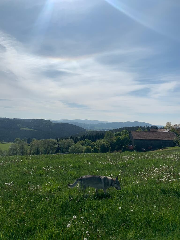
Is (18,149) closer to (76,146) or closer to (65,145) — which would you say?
Result: (65,145)

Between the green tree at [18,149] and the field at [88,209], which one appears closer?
the field at [88,209]

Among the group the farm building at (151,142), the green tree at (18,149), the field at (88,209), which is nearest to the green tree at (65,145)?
the green tree at (18,149)

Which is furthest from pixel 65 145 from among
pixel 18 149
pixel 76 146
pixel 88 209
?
pixel 88 209

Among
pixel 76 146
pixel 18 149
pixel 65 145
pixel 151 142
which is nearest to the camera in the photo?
pixel 151 142

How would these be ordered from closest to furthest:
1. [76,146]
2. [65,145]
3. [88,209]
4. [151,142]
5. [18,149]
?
[88,209]
[151,142]
[76,146]
[18,149]
[65,145]

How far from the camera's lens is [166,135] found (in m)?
81.0

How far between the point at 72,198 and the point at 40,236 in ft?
9.11

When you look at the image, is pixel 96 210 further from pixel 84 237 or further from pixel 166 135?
pixel 166 135

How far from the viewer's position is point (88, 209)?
8.16 m

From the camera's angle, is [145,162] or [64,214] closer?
[64,214]

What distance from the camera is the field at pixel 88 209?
6613 mm

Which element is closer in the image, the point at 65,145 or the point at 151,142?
the point at 151,142

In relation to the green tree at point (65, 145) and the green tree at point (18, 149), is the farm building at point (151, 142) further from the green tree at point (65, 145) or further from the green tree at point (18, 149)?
the green tree at point (18, 149)

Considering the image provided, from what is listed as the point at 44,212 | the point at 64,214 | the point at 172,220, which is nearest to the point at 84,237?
the point at 64,214
